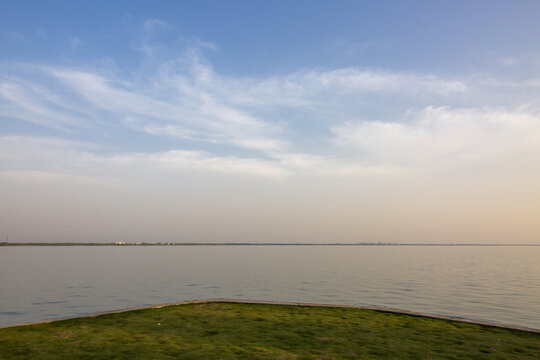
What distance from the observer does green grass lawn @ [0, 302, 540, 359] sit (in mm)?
11453

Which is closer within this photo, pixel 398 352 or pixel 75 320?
pixel 398 352

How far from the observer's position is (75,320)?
1688 centimetres

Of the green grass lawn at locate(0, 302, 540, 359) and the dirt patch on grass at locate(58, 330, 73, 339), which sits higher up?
the green grass lawn at locate(0, 302, 540, 359)

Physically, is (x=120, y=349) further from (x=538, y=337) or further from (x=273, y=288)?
(x=273, y=288)

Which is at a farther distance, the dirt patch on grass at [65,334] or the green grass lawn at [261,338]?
the dirt patch on grass at [65,334]

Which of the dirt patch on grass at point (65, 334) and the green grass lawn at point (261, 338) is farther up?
the green grass lawn at point (261, 338)

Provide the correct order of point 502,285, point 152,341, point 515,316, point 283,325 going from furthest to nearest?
point 502,285
point 515,316
point 283,325
point 152,341

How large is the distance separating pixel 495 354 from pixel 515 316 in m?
17.4

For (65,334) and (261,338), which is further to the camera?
(65,334)

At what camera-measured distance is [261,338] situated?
13383 millimetres

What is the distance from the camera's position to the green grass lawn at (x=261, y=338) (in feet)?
37.6

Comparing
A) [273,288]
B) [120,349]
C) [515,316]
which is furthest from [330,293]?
[120,349]

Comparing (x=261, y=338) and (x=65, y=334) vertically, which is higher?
(x=261, y=338)

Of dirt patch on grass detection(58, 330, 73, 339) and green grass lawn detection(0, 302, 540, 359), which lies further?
dirt patch on grass detection(58, 330, 73, 339)
